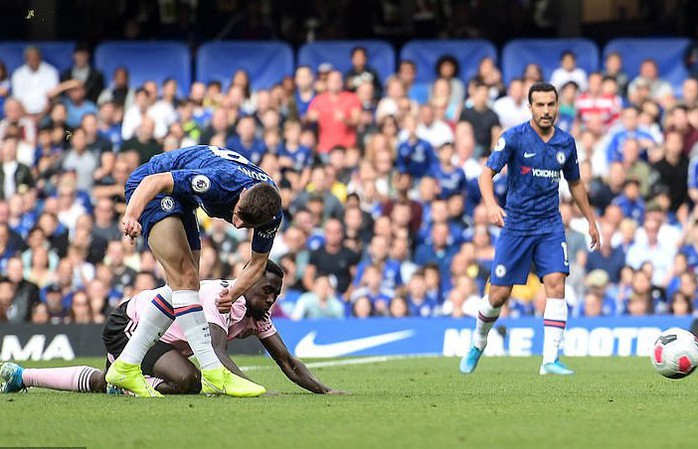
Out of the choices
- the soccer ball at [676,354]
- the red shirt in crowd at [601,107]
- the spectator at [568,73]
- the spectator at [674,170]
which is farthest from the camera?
the spectator at [568,73]

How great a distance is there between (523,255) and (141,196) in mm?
4620

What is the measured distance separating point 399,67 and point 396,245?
3937mm

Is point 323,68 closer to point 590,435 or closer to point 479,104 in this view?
point 479,104

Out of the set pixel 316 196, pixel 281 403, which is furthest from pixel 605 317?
pixel 281 403

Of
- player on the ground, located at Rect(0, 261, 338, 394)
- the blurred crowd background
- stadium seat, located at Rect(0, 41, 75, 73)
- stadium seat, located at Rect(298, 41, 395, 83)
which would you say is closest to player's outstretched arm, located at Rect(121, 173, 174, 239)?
player on the ground, located at Rect(0, 261, 338, 394)

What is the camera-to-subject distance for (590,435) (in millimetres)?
6668

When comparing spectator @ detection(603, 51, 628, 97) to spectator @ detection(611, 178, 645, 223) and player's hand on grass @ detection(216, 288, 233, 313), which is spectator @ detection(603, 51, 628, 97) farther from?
player's hand on grass @ detection(216, 288, 233, 313)

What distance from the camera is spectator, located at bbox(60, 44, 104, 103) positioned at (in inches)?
816

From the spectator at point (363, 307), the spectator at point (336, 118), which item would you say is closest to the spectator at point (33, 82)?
the spectator at point (336, 118)

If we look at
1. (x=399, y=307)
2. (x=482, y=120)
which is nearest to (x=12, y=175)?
(x=399, y=307)

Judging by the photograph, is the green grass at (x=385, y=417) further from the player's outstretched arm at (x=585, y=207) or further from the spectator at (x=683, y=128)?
the spectator at (x=683, y=128)

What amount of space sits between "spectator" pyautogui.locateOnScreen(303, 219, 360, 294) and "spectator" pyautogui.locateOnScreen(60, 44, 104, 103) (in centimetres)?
476

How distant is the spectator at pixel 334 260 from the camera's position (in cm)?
1773

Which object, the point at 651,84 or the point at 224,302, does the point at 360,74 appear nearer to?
the point at 651,84
